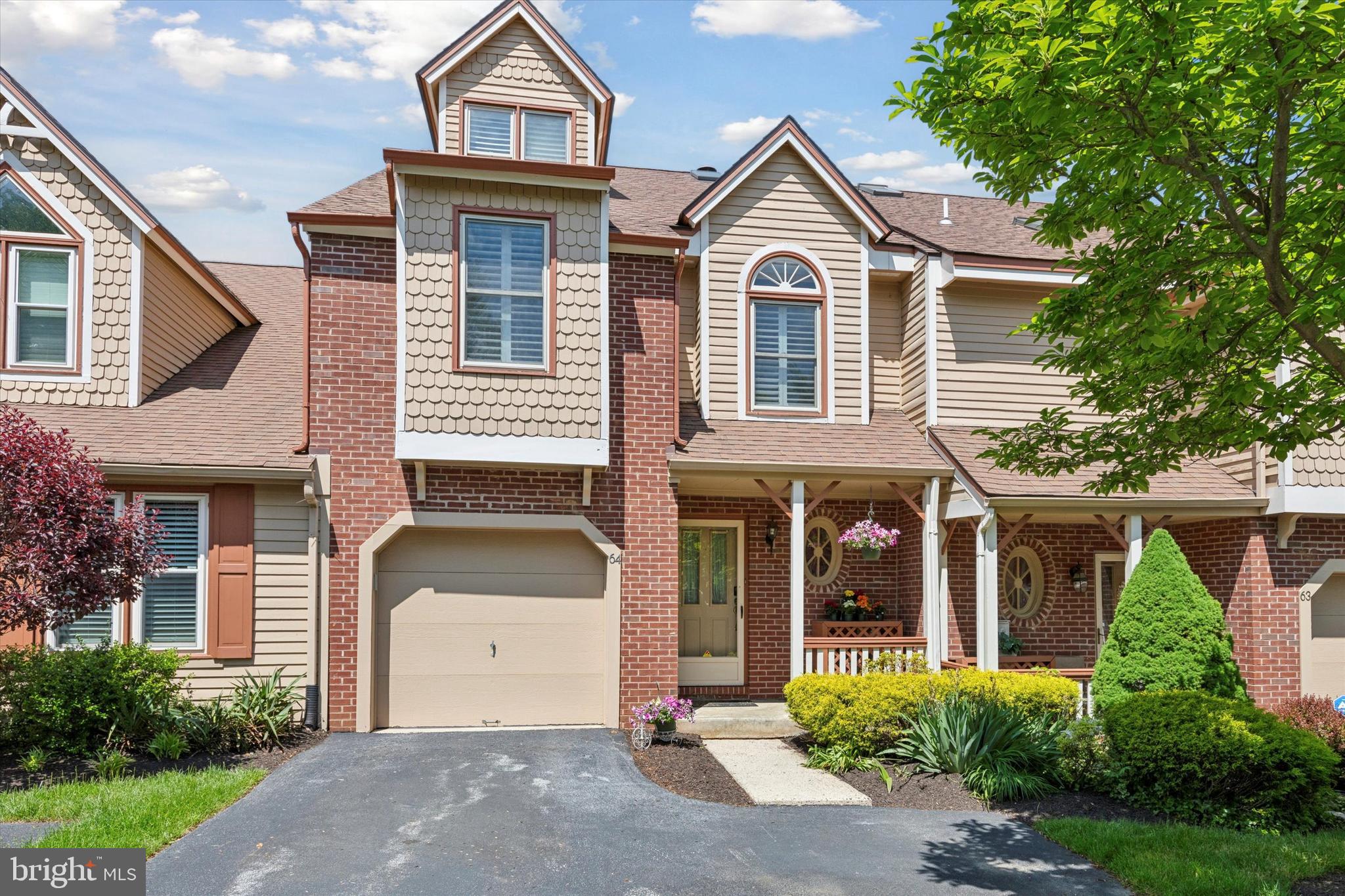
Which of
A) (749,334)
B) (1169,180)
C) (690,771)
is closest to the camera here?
(1169,180)

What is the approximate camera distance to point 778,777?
32.3 feet

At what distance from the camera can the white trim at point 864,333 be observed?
45.1 ft

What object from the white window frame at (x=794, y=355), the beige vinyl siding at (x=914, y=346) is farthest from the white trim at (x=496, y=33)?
the beige vinyl siding at (x=914, y=346)

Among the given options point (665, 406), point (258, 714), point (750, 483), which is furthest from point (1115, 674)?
point (258, 714)

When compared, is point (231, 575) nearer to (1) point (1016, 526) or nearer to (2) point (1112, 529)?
(1) point (1016, 526)

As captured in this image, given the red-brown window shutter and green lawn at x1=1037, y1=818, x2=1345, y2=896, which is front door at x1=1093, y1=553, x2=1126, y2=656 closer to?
green lawn at x1=1037, y1=818, x2=1345, y2=896

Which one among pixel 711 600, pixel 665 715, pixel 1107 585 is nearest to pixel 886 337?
pixel 711 600

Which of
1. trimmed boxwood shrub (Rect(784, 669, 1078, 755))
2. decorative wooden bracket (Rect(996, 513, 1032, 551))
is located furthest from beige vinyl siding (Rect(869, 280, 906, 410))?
trimmed boxwood shrub (Rect(784, 669, 1078, 755))

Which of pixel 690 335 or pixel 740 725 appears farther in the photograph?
pixel 690 335

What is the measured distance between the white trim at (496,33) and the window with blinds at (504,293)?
8.17 feet

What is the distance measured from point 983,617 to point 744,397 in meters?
4.17

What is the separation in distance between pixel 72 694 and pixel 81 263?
209 inches

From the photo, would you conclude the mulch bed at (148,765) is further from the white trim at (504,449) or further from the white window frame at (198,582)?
the white trim at (504,449)

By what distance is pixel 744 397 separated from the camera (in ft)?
44.0
